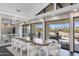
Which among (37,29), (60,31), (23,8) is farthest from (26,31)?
(60,31)

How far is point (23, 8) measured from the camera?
2424 millimetres

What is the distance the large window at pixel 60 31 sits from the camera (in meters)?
2.29

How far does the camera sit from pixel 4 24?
2.46 metres

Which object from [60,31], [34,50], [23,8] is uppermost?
[23,8]

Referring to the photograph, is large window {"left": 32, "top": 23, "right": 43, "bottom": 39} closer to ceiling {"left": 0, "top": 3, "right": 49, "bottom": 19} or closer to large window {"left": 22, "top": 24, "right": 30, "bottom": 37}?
large window {"left": 22, "top": 24, "right": 30, "bottom": 37}

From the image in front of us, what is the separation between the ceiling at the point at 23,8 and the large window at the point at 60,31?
0.48 m

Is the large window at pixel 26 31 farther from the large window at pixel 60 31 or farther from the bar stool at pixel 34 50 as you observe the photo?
the large window at pixel 60 31

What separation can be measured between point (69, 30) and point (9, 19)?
59.6 inches

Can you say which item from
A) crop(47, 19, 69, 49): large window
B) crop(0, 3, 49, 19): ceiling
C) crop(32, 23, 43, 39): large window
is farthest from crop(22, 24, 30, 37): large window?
crop(47, 19, 69, 49): large window

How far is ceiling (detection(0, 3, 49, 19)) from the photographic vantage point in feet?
7.74

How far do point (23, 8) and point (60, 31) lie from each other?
1069 millimetres

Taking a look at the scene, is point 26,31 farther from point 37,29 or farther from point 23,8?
point 23,8

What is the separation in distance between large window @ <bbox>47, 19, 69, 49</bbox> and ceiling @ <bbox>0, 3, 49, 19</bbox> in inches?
19.0

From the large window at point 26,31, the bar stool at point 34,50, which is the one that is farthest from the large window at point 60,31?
the large window at point 26,31
